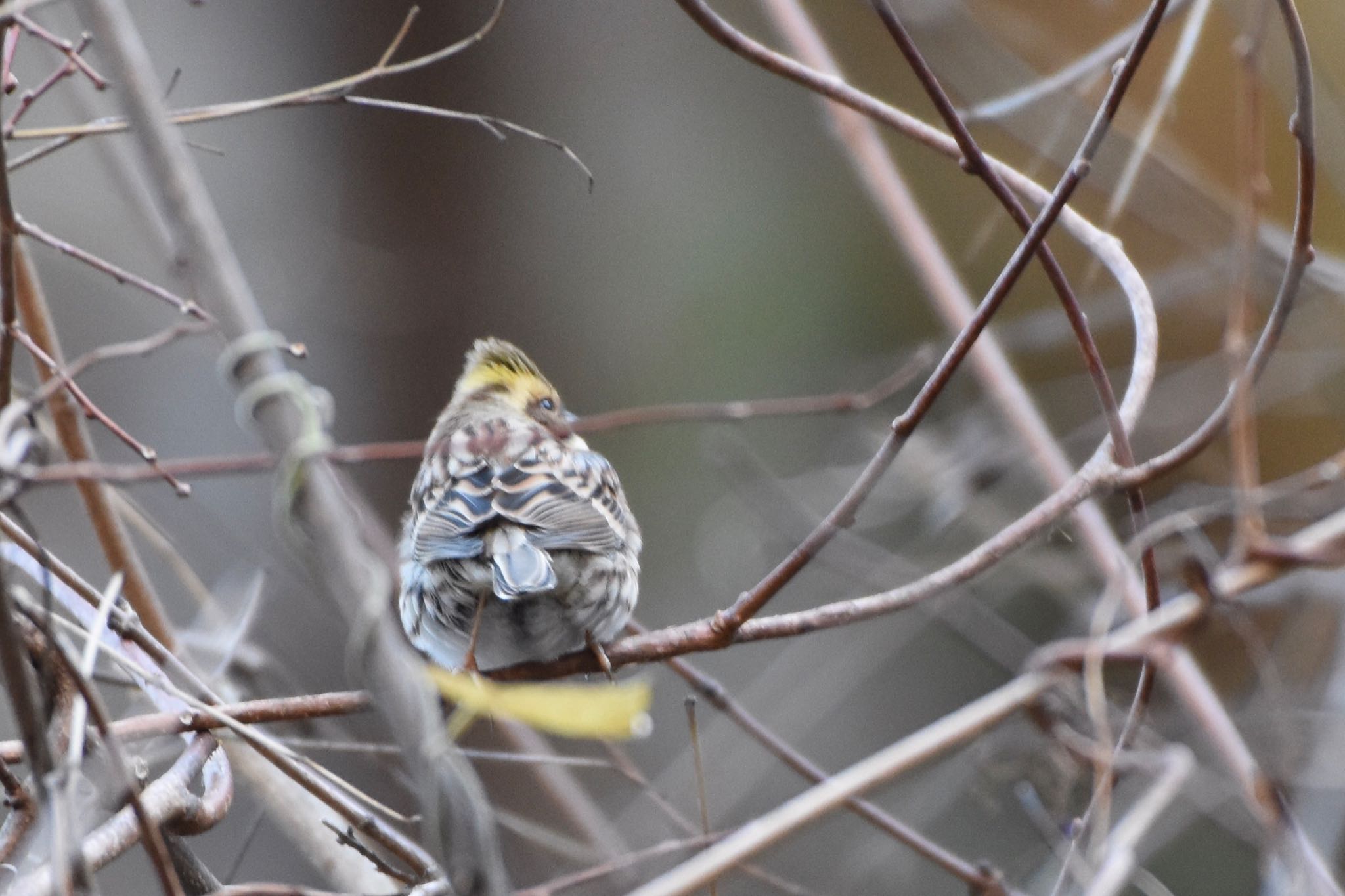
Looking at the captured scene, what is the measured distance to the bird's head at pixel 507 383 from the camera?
3996mm

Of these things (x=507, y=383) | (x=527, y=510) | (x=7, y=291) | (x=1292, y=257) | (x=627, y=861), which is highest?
(x=507, y=383)

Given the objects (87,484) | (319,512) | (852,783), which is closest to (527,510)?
(87,484)

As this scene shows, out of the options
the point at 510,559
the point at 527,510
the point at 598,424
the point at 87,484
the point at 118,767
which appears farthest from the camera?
the point at 527,510

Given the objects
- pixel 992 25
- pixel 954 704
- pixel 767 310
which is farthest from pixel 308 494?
pixel 767 310

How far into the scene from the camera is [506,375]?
13.2ft

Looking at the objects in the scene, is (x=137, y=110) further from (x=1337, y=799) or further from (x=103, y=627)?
(x=1337, y=799)

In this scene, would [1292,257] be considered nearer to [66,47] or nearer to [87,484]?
[66,47]

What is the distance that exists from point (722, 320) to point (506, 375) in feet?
9.56

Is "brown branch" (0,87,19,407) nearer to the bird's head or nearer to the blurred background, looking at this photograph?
the blurred background

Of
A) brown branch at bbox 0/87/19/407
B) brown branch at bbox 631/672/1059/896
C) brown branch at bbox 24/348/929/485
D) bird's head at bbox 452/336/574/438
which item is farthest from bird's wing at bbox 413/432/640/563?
brown branch at bbox 631/672/1059/896

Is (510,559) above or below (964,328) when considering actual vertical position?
above

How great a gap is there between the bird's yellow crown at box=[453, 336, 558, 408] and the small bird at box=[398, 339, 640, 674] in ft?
1.88

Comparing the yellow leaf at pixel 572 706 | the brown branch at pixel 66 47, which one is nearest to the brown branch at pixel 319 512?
the yellow leaf at pixel 572 706

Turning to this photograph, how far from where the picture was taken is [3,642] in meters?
1.31
